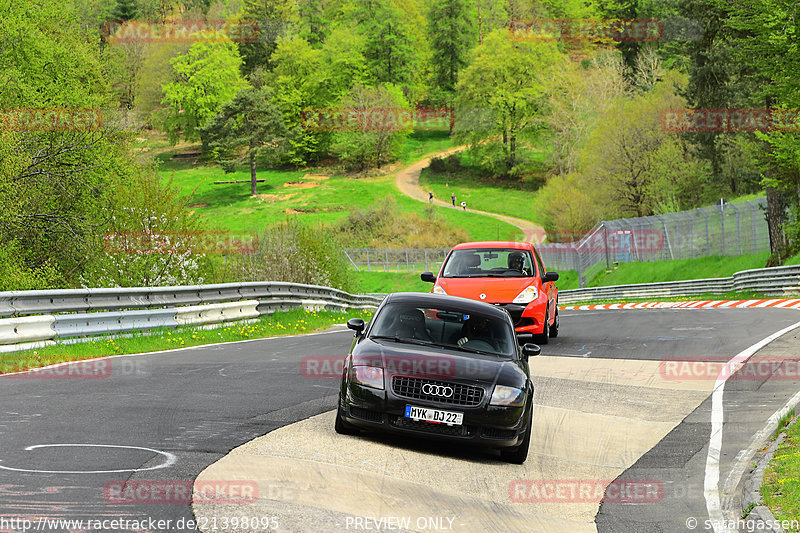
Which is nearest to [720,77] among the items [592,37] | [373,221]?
[373,221]

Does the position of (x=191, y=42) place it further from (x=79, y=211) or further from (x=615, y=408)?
(x=615, y=408)

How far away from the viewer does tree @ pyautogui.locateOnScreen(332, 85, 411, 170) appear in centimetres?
11675

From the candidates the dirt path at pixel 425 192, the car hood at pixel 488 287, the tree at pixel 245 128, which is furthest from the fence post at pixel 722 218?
the tree at pixel 245 128

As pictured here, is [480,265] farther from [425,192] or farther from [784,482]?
[425,192]

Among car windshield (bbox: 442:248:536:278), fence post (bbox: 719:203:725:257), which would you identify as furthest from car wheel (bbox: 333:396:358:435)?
fence post (bbox: 719:203:725:257)

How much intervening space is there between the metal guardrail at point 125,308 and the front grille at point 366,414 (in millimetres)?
7276

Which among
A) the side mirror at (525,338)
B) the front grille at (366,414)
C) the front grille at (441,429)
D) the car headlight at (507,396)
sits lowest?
the side mirror at (525,338)

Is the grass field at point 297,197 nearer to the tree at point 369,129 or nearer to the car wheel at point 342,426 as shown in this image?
the tree at point 369,129

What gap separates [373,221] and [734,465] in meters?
79.7

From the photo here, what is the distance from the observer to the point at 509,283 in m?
17.0

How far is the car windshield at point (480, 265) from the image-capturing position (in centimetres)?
1739

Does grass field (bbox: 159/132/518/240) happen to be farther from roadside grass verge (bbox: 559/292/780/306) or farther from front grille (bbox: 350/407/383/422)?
front grille (bbox: 350/407/383/422)

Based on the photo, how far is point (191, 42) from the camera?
→ 137875mm

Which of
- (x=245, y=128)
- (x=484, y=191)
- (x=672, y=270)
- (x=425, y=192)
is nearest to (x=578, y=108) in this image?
(x=484, y=191)
